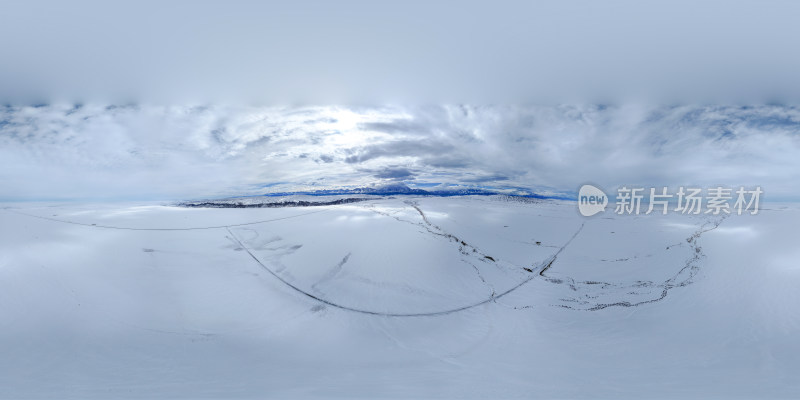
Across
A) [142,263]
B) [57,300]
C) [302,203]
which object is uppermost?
[302,203]

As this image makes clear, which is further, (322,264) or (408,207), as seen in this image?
(408,207)

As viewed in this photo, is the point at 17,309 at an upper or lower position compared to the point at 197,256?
lower

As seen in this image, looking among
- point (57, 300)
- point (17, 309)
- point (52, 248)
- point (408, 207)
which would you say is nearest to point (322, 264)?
point (408, 207)

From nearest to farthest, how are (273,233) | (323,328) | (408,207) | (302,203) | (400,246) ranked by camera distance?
(323,328) → (400,246) → (273,233) → (408,207) → (302,203)

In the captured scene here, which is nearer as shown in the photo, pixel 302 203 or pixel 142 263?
pixel 142 263

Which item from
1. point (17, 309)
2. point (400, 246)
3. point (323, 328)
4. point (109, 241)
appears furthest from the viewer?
point (400, 246)

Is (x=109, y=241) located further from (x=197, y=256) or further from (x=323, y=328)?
(x=323, y=328)

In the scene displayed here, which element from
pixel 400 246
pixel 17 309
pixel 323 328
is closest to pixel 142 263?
pixel 17 309

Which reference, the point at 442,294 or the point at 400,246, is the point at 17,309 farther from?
the point at 442,294

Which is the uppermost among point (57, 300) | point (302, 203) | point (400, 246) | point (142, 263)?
point (302, 203)
